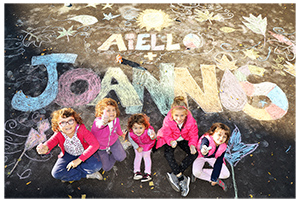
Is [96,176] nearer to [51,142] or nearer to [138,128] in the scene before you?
[51,142]

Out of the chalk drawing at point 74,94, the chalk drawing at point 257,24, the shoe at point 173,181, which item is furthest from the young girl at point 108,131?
the chalk drawing at point 257,24

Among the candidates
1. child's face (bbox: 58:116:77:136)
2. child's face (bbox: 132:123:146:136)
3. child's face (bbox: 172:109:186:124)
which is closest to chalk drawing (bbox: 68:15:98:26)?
child's face (bbox: 58:116:77:136)

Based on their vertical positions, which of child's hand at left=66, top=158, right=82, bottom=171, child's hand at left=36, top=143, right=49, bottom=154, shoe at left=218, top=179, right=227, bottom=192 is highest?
child's hand at left=36, top=143, right=49, bottom=154

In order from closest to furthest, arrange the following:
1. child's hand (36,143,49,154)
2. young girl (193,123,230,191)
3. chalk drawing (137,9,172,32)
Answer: child's hand (36,143,49,154) < young girl (193,123,230,191) < chalk drawing (137,9,172,32)

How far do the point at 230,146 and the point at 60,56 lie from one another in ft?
15.3

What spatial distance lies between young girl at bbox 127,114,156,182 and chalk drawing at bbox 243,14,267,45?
4.35m

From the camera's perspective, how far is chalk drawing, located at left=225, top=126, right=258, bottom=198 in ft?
14.2

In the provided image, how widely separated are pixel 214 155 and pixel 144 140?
4.16ft

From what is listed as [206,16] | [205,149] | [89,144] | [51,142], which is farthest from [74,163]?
[206,16]

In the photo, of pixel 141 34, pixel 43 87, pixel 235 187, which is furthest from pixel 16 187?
pixel 141 34

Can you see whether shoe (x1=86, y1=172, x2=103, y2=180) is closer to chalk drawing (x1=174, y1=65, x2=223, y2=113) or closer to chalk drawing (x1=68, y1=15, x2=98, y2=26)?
chalk drawing (x1=174, y1=65, x2=223, y2=113)

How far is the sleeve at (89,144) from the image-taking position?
11.9ft

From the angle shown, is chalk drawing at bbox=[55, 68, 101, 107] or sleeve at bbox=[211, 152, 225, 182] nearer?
sleeve at bbox=[211, 152, 225, 182]

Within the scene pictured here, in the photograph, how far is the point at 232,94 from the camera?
510 cm
